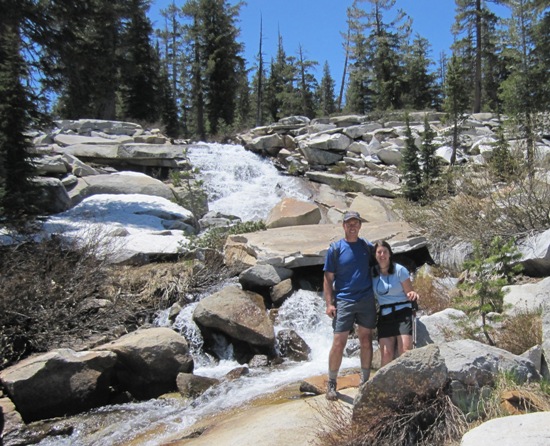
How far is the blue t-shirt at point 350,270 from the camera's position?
16.0 ft

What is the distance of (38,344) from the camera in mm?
7184

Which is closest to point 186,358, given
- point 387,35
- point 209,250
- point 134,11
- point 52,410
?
point 52,410

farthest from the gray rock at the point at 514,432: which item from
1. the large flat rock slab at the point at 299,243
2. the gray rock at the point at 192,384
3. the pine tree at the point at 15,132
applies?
the pine tree at the point at 15,132

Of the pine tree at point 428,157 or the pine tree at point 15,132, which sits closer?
the pine tree at point 15,132

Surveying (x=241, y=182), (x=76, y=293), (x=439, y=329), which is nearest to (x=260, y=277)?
(x=76, y=293)

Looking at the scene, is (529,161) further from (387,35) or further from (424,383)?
(387,35)

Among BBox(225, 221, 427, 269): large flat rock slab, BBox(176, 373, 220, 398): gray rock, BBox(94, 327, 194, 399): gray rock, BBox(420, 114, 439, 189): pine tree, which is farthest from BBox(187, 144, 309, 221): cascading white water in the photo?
BBox(176, 373, 220, 398): gray rock

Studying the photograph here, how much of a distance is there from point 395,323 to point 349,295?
0.53 m

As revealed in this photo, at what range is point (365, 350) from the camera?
4914mm

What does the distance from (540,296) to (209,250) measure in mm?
6717

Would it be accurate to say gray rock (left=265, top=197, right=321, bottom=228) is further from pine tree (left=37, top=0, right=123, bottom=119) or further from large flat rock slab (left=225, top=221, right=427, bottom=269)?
pine tree (left=37, top=0, right=123, bottom=119)

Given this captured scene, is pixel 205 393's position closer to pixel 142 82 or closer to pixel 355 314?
pixel 355 314

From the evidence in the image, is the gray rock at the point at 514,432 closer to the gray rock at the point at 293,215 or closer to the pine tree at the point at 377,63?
the gray rock at the point at 293,215

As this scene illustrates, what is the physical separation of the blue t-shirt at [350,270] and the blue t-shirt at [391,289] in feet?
0.38
